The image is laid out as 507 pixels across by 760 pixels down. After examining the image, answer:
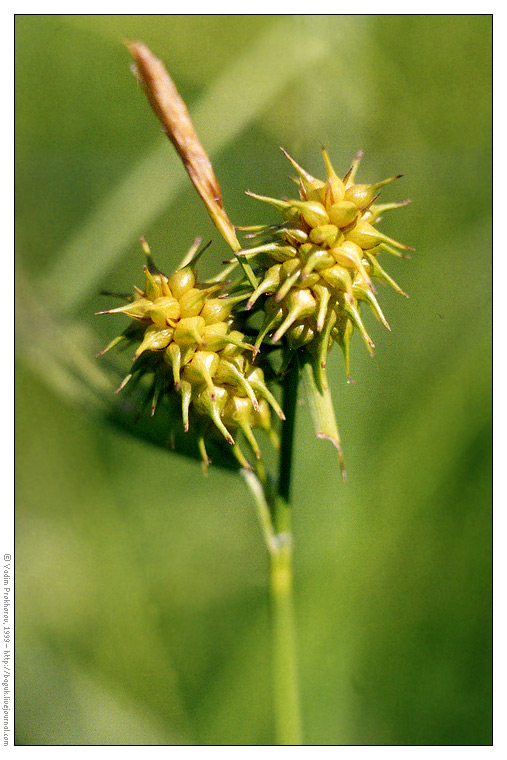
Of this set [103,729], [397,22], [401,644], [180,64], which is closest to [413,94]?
[397,22]

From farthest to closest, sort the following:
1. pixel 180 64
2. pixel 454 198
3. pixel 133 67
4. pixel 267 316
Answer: pixel 180 64
pixel 454 198
pixel 133 67
pixel 267 316

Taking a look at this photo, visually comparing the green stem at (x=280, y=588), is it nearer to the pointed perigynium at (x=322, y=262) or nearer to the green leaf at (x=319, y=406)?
the green leaf at (x=319, y=406)

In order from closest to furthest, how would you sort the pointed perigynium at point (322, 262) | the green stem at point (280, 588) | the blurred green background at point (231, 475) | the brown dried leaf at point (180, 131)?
1. the pointed perigynium at point (322, 262)
2. the brown dried leaf at point (180, 131)
3. the green stem at point (280, 588)
4. the blurred green background at point (231, 475)

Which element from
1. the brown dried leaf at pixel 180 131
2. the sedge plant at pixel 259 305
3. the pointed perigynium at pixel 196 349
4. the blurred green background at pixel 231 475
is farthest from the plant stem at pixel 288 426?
the blurred green background at pixel 231 475

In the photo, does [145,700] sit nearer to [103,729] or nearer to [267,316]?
[103,729]

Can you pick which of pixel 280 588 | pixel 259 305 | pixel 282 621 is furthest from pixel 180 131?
pixel 282 621

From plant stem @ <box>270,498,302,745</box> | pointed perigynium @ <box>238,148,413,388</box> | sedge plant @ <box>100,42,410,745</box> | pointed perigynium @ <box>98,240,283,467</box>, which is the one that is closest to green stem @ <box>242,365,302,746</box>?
plant stem @ <box>270,498,302,745</box>

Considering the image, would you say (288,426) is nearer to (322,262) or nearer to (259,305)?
(259,305)
